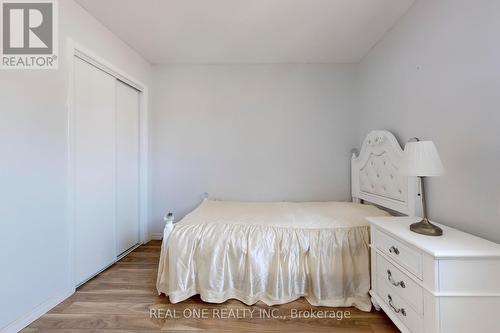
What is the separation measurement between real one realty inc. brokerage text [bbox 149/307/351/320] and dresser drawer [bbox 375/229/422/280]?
0.60m

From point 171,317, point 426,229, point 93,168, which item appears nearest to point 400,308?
point 426,229

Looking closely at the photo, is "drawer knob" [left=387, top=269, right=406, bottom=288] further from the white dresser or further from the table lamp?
the table lamp

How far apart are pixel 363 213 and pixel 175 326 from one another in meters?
1.86

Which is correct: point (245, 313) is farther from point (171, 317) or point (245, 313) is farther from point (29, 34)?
point (29, 34)

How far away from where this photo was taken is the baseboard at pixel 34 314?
141 cm

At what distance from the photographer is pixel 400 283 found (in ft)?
4.28

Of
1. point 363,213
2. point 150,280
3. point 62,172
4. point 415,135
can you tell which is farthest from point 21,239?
point 415,135

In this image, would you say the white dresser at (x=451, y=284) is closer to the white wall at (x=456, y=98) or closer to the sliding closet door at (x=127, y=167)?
the white wall at (x=456, y=98)

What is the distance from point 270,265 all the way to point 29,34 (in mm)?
2575

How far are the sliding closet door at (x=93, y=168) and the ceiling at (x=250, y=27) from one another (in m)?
0.62

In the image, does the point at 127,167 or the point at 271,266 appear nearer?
the point at 271,266

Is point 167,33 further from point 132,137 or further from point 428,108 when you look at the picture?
point 428,108

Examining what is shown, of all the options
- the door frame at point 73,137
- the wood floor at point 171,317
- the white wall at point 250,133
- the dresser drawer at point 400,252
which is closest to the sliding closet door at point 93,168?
the door frame at point 73,137

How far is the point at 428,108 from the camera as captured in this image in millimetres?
1692
